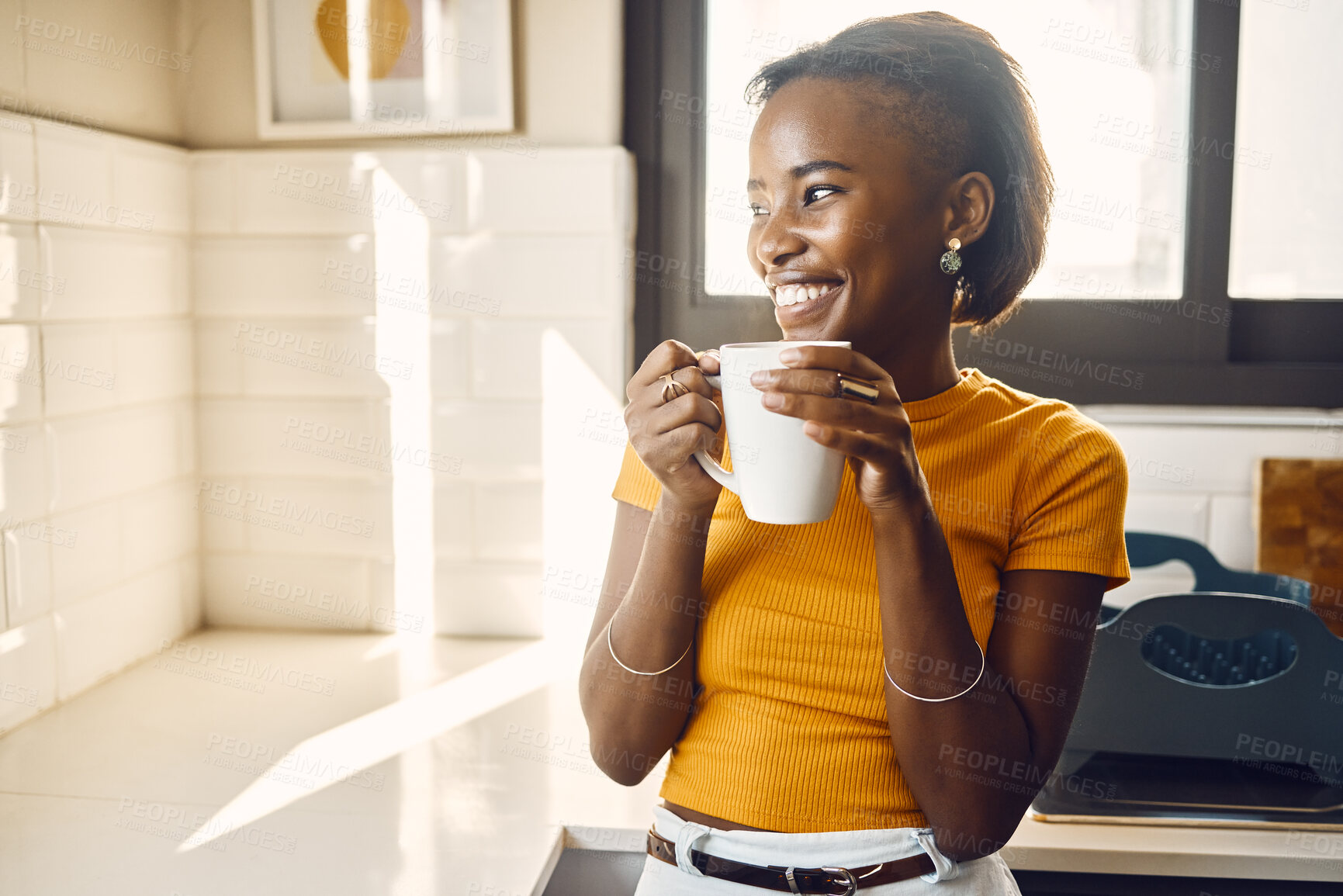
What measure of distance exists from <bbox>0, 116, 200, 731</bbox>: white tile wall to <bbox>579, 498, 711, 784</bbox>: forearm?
2.67 ft

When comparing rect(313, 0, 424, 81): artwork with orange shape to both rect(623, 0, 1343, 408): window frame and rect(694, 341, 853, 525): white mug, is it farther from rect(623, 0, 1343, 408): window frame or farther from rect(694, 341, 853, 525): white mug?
rect(694, 341, 853, 525): white mug

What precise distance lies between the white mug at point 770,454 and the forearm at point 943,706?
0.08 m

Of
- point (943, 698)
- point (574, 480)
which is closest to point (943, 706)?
point (943, 698)

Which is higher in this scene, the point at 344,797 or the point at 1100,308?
the point at 1100,308

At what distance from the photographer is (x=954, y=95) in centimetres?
77

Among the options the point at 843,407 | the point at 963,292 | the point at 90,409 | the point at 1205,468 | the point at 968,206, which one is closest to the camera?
the point at 843,407

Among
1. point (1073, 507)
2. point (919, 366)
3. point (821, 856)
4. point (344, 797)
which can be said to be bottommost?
point (344, 797)

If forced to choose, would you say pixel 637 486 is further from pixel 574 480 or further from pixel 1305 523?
pixel 1305 523

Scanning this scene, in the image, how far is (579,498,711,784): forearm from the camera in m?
0.73

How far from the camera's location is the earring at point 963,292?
0.89m

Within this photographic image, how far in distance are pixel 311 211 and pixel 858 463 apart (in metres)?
1.16

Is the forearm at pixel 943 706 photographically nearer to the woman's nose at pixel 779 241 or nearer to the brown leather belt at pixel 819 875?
the brown leather belt at pixel 819 875

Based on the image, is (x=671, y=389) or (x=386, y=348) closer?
(x=671, y=389)

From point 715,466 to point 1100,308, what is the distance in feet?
3.68
